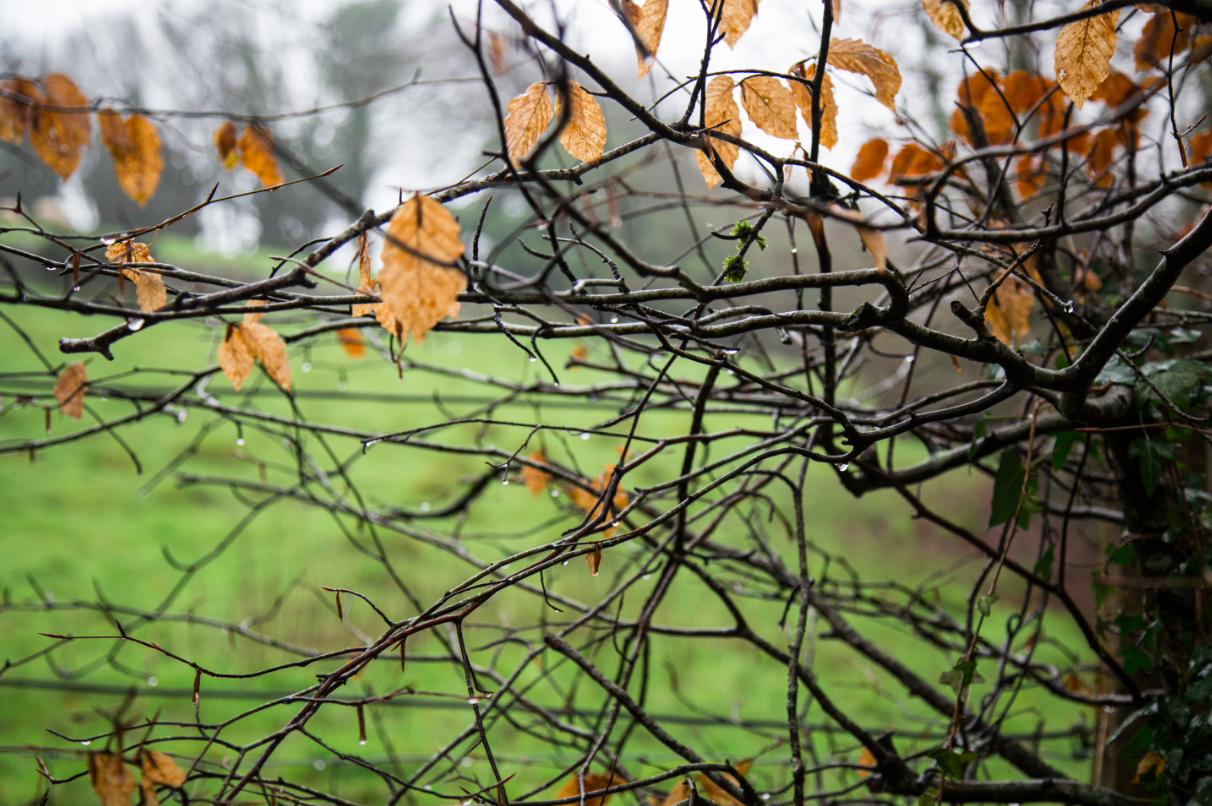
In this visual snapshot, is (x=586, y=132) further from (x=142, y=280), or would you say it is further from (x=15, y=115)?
(x=15, y=115)

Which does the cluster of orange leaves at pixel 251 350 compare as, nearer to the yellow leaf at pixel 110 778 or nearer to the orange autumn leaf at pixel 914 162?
the yellow leaf at pixel 110 778

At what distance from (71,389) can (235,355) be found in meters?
0.33

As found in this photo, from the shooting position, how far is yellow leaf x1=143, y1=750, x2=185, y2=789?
0.46 m

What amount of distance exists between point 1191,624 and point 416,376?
3.63 meters

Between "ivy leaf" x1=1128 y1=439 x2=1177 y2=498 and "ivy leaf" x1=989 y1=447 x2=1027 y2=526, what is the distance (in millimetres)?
103

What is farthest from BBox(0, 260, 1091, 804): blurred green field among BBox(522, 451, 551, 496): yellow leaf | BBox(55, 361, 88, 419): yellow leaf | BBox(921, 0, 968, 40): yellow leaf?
BBox(921, 0, 968, 40): yellow leaf

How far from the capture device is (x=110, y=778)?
1.37ft

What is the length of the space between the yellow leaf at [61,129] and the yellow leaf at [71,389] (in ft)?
1.00

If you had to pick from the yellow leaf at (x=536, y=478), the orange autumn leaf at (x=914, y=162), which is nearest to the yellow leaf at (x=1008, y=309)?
the orange autumn leaf at (x=914, y=162)

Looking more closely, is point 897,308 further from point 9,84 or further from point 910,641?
point 910,641

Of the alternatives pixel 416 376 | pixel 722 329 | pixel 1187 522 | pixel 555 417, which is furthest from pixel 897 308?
pixel 416 376

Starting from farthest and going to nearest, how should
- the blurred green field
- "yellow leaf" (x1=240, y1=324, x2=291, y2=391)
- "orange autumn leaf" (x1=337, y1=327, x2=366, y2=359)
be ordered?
the blurred green field < "orange autumn leaf" (x1=337, y1=327, x2=366, y2=359) < "yellow leaf" (x1=240, y1=324, x2=291, y2=391)

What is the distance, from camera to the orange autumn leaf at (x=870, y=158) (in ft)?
3.27

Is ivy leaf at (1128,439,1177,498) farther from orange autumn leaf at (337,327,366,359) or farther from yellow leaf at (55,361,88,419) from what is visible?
yellow leaf at (55,361,88,419)
